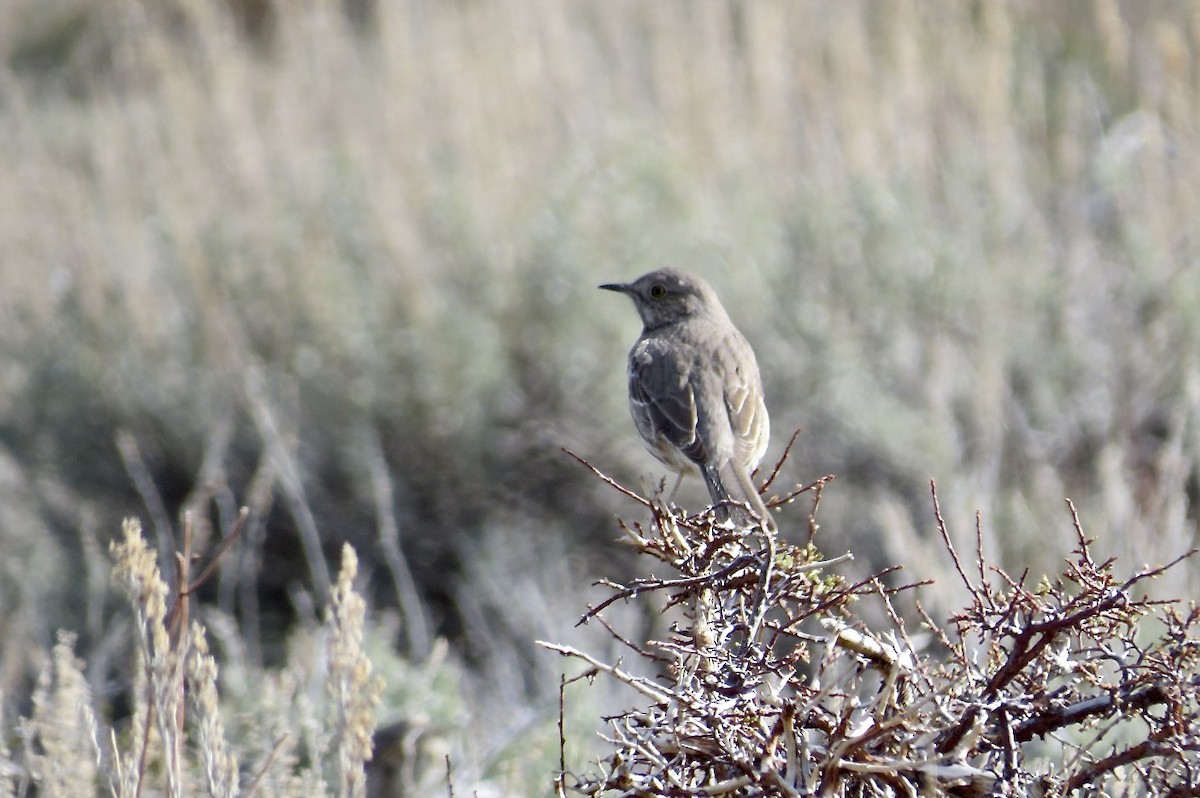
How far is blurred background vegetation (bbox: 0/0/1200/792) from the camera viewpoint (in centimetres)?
684

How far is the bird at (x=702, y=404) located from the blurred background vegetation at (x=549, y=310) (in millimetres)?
1336

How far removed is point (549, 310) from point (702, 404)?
3.09 metres

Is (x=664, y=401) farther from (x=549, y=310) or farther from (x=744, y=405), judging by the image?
(x=549, y=310)

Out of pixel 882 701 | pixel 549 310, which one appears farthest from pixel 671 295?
pixel 882 701

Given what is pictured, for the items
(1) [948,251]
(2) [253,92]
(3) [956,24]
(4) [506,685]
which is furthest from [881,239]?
(2) [253,92]

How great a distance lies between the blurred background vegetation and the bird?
1.34 m

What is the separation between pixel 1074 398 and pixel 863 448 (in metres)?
1.14

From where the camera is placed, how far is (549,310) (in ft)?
24.3

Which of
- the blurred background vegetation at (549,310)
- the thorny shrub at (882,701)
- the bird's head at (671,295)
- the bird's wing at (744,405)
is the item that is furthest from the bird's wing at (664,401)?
the thorny shrub at (882,701)

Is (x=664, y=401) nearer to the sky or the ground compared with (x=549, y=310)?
nearer to the ground

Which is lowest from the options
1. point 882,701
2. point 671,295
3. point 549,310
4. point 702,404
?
point 882,701

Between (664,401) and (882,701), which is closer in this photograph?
(882,701)

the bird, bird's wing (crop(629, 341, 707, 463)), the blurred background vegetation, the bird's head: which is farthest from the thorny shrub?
the blurred background vegetation

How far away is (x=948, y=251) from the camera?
7.14 m
